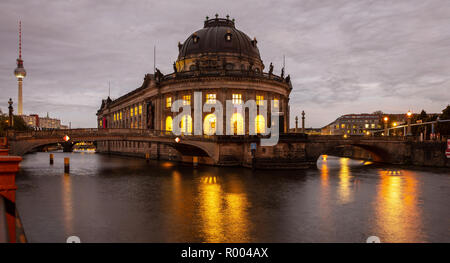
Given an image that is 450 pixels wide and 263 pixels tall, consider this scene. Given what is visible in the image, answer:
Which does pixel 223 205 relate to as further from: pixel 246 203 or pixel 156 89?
pixel 156 89

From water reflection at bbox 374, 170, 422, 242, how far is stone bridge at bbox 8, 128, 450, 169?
15.1 meters

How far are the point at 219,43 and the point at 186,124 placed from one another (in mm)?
18635

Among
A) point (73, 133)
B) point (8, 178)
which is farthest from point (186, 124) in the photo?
point (8, 178)

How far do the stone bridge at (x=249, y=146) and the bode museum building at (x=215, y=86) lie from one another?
9.06 m

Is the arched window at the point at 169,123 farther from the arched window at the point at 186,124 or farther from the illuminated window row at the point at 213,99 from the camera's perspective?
the arched window at the point at 186,124

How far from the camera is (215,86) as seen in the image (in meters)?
54.7

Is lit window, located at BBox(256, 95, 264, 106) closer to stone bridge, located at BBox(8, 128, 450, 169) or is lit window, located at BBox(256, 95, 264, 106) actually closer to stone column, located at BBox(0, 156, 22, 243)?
stone bridge, located at BBox(8, 128, 450, 169)

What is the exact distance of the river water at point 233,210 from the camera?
1406 cm

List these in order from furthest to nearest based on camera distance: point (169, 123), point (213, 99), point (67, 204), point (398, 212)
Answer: point (169, 123)
point (213, 99)
point (67, 204)
point (398, 212)

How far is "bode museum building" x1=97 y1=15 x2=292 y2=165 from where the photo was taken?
55125 millimetres

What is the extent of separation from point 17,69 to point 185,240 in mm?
152415

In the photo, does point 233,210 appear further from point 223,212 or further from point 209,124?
point 209,124

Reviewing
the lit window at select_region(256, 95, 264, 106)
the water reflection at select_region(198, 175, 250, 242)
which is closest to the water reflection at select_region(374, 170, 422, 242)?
the water reflection at select_region(198, 175, 250, 242)
